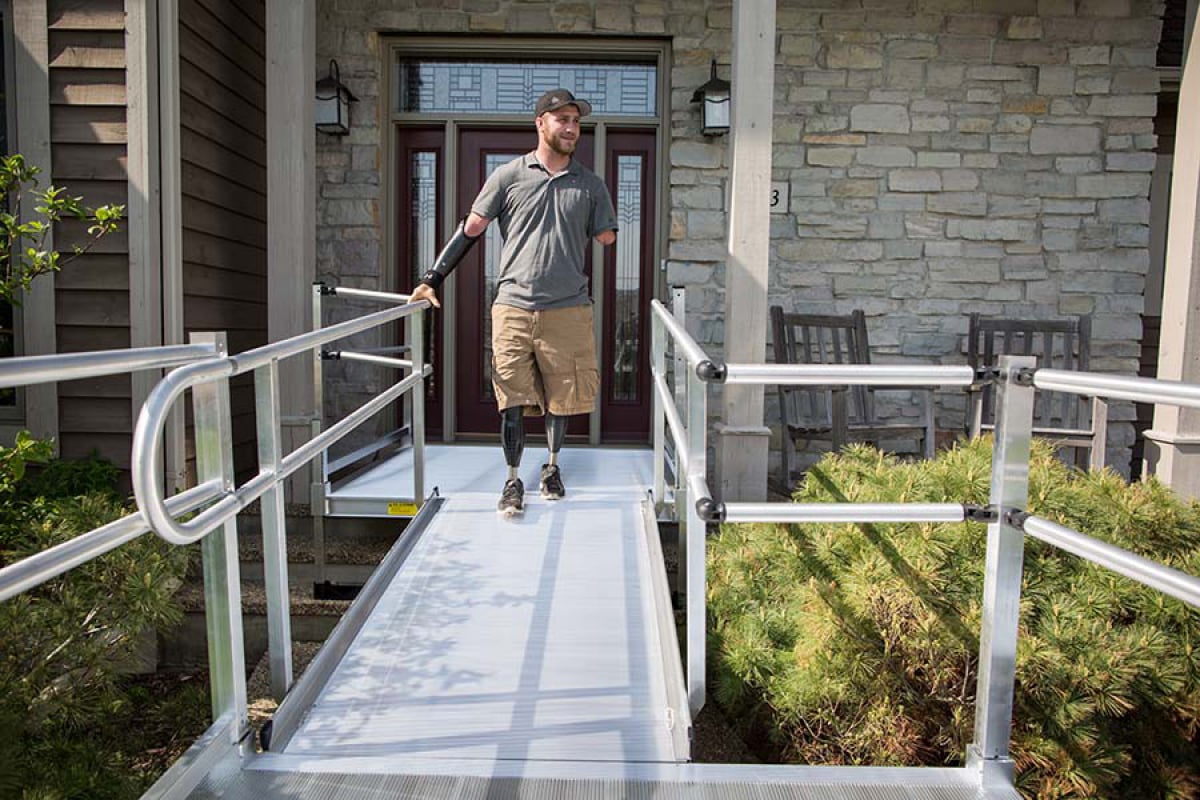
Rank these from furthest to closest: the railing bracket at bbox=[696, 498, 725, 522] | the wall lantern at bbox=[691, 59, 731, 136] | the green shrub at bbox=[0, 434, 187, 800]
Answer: the wall lantern at bbox=[691, 59, 731, 136] < the green shrub at bbox=[0, 434, 187, 800] < the railing bracket at bbox=[696, 498, 725, 522]

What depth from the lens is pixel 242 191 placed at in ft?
15.6

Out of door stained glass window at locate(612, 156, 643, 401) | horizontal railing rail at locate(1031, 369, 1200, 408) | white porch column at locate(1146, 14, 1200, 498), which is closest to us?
horizontal railing rail at locate(1031, 369, 1200, 408)

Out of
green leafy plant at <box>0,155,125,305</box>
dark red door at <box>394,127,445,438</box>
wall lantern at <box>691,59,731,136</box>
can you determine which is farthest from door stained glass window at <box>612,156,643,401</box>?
green leafy plant at <box>0,155,125,305</box>

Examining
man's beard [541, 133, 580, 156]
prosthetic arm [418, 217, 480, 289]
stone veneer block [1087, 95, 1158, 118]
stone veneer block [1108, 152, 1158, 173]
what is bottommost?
prosthetic arm [418, 217, 480, 289]

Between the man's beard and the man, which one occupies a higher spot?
the man's beard

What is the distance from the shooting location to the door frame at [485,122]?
5.30 m

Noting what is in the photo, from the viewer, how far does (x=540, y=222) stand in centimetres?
334

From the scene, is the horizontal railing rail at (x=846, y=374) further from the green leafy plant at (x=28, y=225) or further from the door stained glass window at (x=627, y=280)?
the door stained glass window at (x=627, y=280)

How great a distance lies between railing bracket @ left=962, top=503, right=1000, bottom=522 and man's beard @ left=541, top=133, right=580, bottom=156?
6.75ft

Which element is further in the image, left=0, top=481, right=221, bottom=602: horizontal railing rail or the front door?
the front door

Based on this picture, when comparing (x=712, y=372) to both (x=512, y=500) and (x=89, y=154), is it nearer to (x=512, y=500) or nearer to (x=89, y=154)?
(x=512, y=500)

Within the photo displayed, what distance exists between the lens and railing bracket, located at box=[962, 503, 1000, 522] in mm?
1720

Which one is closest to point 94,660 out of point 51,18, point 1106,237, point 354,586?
point 354,586

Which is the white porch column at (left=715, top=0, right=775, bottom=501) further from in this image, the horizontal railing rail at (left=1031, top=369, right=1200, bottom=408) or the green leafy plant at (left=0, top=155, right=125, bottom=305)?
the green leafy plant at (left=0, top=155, right=125, bottom=305)
